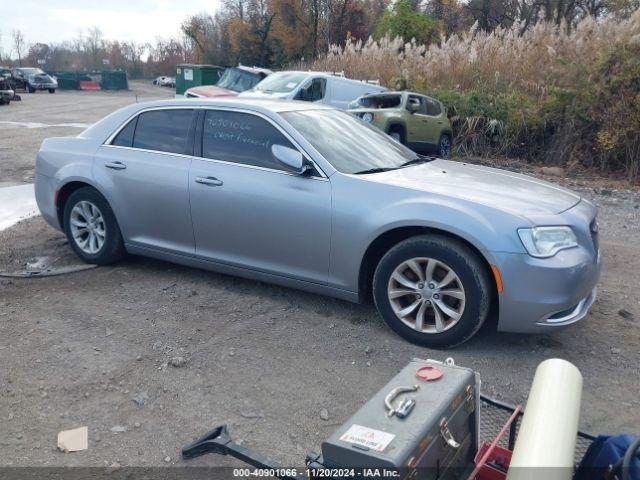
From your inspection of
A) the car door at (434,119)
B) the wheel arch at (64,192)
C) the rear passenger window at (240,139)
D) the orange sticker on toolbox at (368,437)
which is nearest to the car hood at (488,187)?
the rear passenger window at (240,139)

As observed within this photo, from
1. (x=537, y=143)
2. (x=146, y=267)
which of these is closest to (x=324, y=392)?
(x=146, y=267)

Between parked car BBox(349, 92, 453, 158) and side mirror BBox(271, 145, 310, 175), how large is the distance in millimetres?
7980

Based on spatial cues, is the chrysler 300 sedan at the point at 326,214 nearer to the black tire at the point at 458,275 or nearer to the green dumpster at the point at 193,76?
the black tire at the point at 458,275

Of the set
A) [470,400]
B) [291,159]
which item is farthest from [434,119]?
[470,400]

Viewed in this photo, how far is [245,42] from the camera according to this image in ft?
149

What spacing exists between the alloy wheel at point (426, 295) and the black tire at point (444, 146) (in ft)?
31.6

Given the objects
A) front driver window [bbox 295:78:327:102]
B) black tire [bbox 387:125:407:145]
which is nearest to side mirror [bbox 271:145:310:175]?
black tire [bbox 387:125:407:145]

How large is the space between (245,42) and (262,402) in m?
45.1

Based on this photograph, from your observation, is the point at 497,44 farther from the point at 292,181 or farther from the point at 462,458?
the point at 462,458

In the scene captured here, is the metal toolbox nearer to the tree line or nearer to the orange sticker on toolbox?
the orange sticker on toolbox

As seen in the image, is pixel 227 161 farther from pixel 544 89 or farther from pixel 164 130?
pixel 544 89

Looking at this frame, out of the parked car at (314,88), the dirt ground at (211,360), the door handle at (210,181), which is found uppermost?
the parked car at (314,88)

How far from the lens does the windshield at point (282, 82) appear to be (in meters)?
14.0

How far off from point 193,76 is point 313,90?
15167mm
